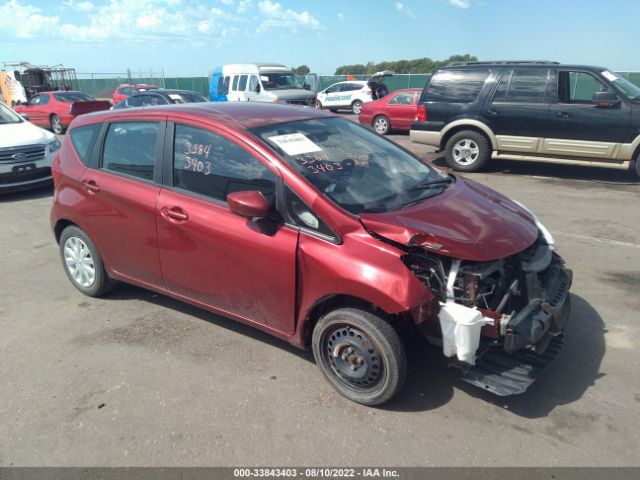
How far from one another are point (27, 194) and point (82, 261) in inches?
215

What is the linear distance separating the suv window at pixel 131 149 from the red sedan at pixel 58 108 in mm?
13996

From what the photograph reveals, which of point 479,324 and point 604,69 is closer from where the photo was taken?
point 479,324

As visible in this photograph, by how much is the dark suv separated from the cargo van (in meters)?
8.61

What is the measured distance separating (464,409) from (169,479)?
1.71 metres

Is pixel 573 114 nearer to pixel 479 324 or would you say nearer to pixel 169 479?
pixel 479 324

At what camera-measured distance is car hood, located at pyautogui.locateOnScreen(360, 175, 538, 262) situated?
108 inches

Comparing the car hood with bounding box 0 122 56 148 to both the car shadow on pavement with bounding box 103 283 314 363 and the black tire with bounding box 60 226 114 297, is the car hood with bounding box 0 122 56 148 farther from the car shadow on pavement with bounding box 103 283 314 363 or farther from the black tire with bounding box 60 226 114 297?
the car shadow on pavement with bounding box 103 283 314 363

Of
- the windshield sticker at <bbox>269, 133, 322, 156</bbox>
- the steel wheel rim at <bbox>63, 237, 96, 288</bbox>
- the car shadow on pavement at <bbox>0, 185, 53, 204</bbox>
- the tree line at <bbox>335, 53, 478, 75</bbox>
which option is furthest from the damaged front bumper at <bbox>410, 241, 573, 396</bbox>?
the tree line at <bbox>335, 53, 478, 75</bbox>

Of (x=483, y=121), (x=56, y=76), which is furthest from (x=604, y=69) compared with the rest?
(x=56, y=76)

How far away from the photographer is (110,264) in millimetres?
4164

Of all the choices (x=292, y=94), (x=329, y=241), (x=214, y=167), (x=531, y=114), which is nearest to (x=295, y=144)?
(x=214, y=167)

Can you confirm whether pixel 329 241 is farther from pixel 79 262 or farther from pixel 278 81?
pixel 278 81

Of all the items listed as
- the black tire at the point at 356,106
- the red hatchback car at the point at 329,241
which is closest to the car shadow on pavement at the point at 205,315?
the red hatchback car at the point at 329,241

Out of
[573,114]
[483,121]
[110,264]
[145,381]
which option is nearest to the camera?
[145,381]
